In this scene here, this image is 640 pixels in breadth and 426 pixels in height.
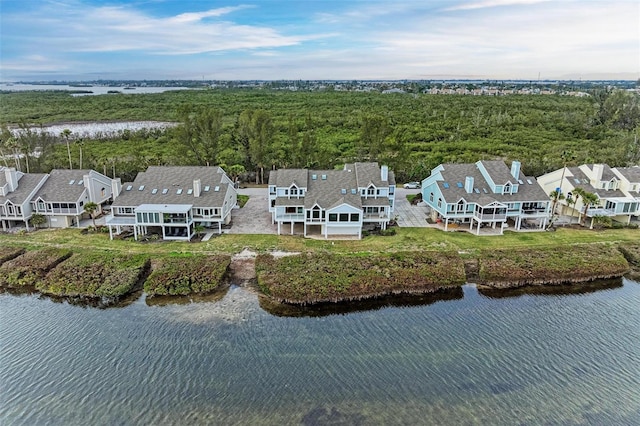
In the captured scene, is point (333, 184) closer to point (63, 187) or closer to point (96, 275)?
point (96, 275)

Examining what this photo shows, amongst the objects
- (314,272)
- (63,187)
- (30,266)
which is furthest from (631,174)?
(63,187)

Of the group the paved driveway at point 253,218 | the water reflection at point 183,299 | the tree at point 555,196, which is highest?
the tree at point 555,196

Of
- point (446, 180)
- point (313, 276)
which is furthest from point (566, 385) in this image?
point (446, 180)

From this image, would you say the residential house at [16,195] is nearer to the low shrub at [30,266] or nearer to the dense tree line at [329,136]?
the dense tree line at [329,136]

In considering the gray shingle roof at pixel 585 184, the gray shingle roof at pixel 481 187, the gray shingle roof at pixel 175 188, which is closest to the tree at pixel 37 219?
the gray shingle roof at pixel 175 188

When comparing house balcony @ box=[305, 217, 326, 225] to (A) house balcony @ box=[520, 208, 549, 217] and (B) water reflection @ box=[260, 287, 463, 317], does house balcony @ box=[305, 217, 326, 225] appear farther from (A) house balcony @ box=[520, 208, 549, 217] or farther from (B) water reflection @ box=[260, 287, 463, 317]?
(A) house balcony @ box=[520, 208, 549, 217]
